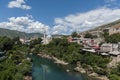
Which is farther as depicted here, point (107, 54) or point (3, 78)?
point (107, 54)

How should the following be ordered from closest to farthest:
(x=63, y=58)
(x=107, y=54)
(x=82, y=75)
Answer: (x=82, y=75), (x=107, y=54), (x=63, y=58)

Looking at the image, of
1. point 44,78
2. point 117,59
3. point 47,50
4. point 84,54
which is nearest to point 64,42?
point 47,50

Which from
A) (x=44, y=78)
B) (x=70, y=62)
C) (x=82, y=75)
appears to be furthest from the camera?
(x=70, y=62)

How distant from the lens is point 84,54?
44.9m

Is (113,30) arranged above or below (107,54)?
above

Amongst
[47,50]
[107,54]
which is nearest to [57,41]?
[47,50]

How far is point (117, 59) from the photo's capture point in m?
36.9

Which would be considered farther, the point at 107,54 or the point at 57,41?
the point at 57,41

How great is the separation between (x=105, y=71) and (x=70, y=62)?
12.1 m

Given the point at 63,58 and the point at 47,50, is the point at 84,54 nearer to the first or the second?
the point at 63,58

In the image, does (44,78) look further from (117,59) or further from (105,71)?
(117,59)

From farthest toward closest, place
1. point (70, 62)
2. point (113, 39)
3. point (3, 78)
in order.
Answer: point (113, 39)
point (70, 62)
point (3, 78)

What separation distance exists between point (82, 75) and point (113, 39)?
20061 millimetres

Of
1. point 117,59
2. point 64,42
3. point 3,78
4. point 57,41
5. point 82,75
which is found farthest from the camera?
point 57,41
